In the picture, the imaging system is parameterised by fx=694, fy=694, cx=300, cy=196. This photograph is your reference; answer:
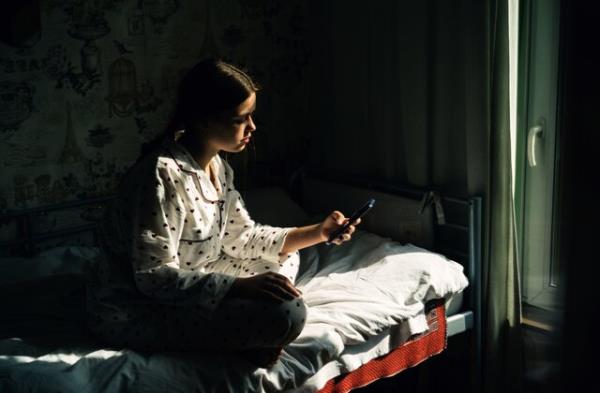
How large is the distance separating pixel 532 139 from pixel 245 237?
1.01 meters

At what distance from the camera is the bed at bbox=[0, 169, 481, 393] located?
1.57 m

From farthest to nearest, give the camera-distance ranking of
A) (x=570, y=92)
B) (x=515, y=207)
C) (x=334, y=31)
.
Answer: (x=334, y=31)
(x=515, y=207)
(x=570, y=92)

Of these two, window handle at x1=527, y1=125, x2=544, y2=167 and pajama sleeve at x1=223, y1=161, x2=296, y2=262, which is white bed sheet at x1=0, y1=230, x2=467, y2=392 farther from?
window handle at x1=527, y1=125, x2=544, y2=167

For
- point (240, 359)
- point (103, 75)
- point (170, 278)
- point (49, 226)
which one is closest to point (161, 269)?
point (170, 278)

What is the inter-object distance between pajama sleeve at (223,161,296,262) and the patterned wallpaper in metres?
0.78

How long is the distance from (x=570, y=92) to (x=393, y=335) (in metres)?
1.17

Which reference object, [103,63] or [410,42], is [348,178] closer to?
[410,42]

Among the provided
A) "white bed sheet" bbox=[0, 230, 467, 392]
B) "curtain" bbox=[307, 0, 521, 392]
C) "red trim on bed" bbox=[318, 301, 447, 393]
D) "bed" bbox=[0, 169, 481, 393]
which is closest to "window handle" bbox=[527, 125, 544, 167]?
"curtain" bbox=[307, 0, 521, 392]

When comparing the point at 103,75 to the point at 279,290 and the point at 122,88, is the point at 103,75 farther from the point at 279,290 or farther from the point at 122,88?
the point at 279,290

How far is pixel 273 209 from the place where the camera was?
8.86ft

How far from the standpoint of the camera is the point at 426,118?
245 centimetres

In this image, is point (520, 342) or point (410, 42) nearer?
point (520, 342)

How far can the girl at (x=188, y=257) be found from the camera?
161cm

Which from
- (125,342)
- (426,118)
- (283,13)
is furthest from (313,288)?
(283,13)
